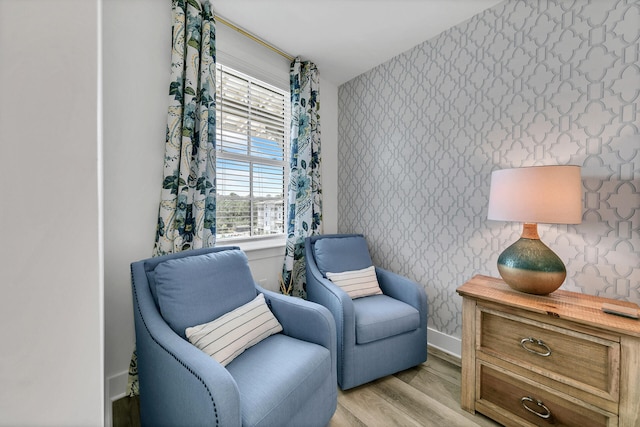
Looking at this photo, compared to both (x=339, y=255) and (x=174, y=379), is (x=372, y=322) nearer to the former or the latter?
(x=339, y=255)

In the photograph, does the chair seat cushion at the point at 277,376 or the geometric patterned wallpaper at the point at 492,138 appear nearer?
the chair seat cushion at the point at 277,376

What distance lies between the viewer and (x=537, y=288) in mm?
1356

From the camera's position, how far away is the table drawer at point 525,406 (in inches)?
44.5

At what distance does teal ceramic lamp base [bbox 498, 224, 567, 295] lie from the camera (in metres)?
1.33

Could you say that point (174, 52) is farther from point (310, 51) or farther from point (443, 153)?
point (443, 153)

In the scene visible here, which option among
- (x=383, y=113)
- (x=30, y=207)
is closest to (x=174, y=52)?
(x=30, y=207)

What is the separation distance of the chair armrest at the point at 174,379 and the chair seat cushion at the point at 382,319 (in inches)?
38.4

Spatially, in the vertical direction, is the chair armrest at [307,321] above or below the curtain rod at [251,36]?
below

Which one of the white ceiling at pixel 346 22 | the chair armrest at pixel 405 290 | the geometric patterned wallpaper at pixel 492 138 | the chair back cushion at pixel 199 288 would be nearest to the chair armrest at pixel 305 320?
the chair back cushion at pixel 199 288

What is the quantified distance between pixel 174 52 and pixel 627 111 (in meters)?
2.65

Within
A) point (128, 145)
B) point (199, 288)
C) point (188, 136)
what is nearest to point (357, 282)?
point (199, 288)

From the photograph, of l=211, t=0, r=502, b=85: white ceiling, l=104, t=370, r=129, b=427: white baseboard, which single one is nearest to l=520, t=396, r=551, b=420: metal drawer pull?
l=104, t=370, r=129, b=427: white baseboard

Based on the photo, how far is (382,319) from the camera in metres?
1.68

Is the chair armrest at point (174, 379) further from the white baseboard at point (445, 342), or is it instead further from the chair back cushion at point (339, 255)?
the white baseboard at point (445, 342)
